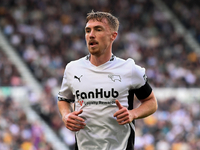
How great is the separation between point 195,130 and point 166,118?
1.24 metres

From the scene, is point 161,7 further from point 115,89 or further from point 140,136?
point 115,89

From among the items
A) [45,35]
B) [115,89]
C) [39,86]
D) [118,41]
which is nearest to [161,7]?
[118,41]

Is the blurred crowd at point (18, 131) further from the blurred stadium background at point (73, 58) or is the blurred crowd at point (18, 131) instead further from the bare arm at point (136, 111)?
the bare arm at point (136, 111)

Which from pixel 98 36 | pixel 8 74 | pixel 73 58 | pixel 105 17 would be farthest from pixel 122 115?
pixel 73 58

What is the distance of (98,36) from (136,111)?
786 millimetres

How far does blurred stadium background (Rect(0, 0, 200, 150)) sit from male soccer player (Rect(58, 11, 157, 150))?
27.9ft

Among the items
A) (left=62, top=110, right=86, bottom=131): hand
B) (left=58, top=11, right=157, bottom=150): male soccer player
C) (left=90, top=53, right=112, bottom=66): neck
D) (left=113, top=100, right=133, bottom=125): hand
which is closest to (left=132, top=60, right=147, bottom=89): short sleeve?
(left=58, top=11, right=157, bottom=150): male soccer player

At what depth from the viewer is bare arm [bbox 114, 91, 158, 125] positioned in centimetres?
323

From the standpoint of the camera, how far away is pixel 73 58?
16391 millimetres

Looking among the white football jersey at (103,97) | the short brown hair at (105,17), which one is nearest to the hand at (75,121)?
the white football jersey at (103,97)

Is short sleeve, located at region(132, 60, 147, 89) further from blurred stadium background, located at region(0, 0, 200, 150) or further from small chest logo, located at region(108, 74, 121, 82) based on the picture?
blurred stadium background, located at region(0, 0, 200, 150)

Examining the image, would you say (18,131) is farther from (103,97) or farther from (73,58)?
(103,97)

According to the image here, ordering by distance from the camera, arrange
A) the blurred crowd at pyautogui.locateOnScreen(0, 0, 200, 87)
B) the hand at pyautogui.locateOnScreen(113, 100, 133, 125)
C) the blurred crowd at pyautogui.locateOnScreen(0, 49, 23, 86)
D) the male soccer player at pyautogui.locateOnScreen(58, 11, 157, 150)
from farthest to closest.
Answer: the blurred crowd at pyautogui.locateOnScreen(0, 0, 200, 87) → the blurred crowd at pyautogui.locateOnScreen(0, 49, 23, 86) → the male soccer player at pyautogui.locateOnScreen(58, 11, 157, 150) → the hand at pyautogui.locateOnScreen(113, 100, 133, 125)

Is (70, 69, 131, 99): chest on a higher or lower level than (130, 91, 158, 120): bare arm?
higher
